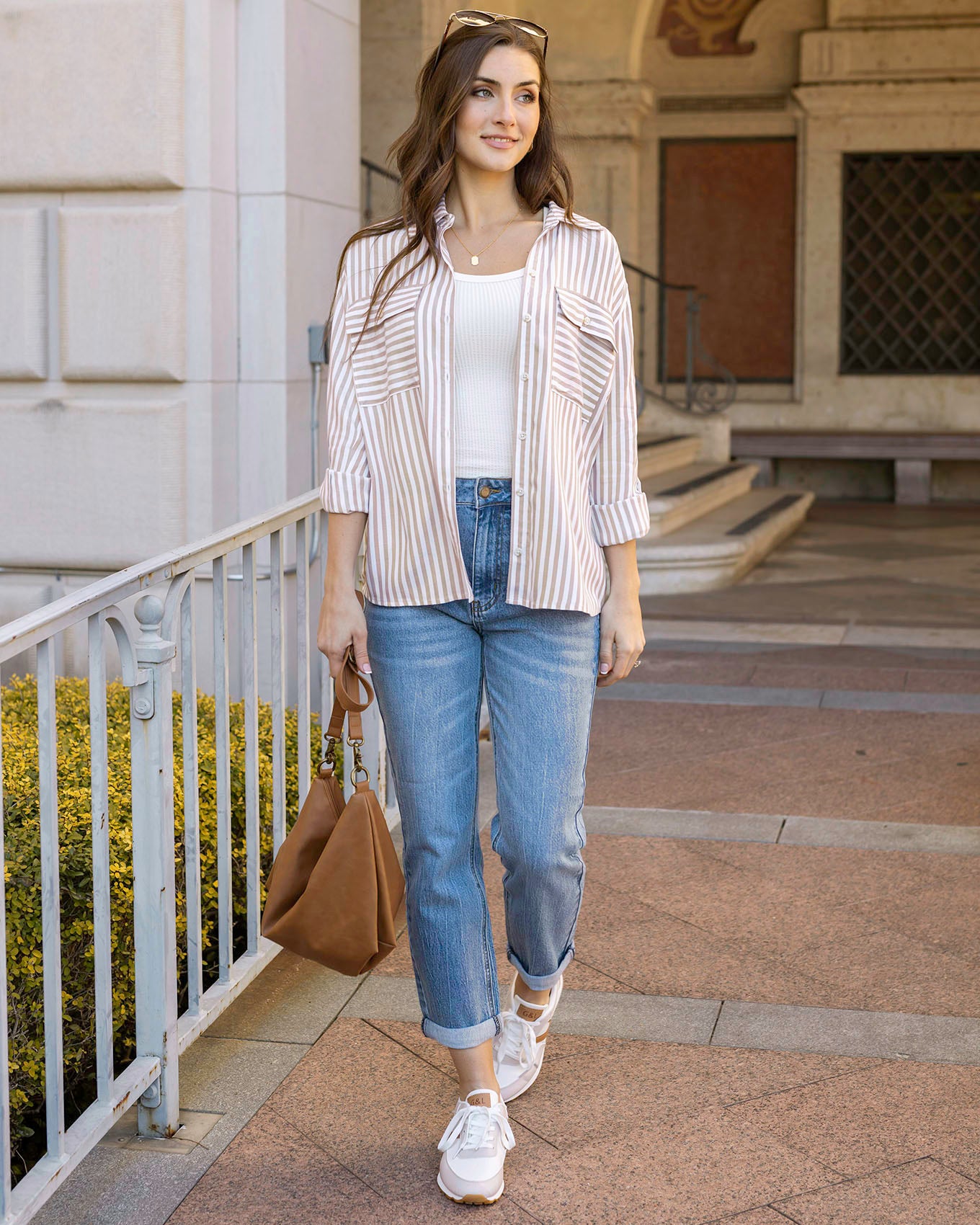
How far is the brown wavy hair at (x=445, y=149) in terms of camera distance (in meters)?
2.28

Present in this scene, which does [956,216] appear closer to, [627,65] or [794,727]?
[627,65]

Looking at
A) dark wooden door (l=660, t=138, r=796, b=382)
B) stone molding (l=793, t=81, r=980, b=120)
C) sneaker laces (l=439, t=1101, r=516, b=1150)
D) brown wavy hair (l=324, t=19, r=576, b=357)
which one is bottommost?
sneaker laces (l=439, t=1101, r=516, b=1150)

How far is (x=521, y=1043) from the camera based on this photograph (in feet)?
8.77

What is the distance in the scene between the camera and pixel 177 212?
477cm

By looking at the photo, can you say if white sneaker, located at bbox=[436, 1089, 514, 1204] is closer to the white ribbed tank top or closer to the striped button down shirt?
the striped button down shirt

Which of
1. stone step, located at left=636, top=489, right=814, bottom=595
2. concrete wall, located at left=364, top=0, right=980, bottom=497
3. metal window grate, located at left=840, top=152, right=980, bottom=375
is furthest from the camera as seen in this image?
metal window grate, located at left=840, top=152, right=980, bottom=375

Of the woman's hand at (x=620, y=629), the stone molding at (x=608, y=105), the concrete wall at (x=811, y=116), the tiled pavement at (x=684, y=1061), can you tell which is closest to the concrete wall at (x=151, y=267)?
the tiled pavement at (x=684, y=1061)

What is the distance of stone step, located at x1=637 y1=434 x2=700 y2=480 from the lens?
1042 cm

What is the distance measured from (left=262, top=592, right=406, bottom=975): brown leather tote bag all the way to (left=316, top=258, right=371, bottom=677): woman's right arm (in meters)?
0.04

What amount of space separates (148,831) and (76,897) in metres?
0.48

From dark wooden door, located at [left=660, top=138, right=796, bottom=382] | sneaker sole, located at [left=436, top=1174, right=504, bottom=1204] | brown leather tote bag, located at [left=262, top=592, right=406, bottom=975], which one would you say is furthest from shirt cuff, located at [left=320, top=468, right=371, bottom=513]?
dark wooden door, located at [left=660, top=138, right=796, bottom=382]

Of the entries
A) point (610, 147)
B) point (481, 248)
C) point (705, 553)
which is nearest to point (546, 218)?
point (481, 248)

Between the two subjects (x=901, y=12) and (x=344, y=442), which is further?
(x=901, y=12)

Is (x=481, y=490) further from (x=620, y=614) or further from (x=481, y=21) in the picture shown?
(x=481, y=21)
